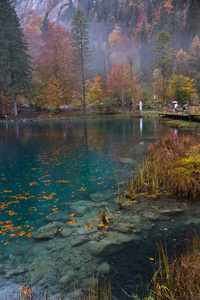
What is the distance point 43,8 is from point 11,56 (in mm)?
152250

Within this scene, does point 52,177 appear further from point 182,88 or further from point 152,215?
point 182,88

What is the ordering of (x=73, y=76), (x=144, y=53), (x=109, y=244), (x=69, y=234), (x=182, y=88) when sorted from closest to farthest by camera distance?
1. (x=109, y=244)
2. (x=69, y=234)
3. (x=182, y=88)
4. (x=73, y=76)
5. (x=144, y=53)

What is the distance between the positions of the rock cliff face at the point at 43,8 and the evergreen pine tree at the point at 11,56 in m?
109

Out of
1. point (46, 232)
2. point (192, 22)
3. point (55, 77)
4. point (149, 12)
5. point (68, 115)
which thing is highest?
point (149, 12)

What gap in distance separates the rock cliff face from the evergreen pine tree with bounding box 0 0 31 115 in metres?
109

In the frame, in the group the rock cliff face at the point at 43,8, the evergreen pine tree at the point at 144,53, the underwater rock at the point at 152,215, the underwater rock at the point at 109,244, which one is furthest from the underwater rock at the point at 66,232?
the rock cliff face at the point at 43,8

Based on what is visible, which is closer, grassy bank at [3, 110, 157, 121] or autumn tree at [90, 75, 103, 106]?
grassy bank at [3, 110, 157, 121]

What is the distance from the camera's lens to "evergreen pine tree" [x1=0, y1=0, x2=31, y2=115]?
4859 cm

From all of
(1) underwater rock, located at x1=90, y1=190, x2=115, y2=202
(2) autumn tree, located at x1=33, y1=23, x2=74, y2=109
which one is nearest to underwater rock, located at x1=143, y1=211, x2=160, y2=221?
(1) underwater rock, located at x1=90, y1=190, x2=115, y2=202

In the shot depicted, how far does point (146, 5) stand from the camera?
378 ft

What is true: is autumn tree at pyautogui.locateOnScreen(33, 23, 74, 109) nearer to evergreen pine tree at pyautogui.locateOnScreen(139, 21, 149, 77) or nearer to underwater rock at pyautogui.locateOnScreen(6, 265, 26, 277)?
evergreen pine tree at pyautogui.locateOnScreen(139, 21, 149, 77)

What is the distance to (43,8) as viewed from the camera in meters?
169

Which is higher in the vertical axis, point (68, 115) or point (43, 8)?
point (43, 8)

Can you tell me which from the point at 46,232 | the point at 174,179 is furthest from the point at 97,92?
the point at 46,232
